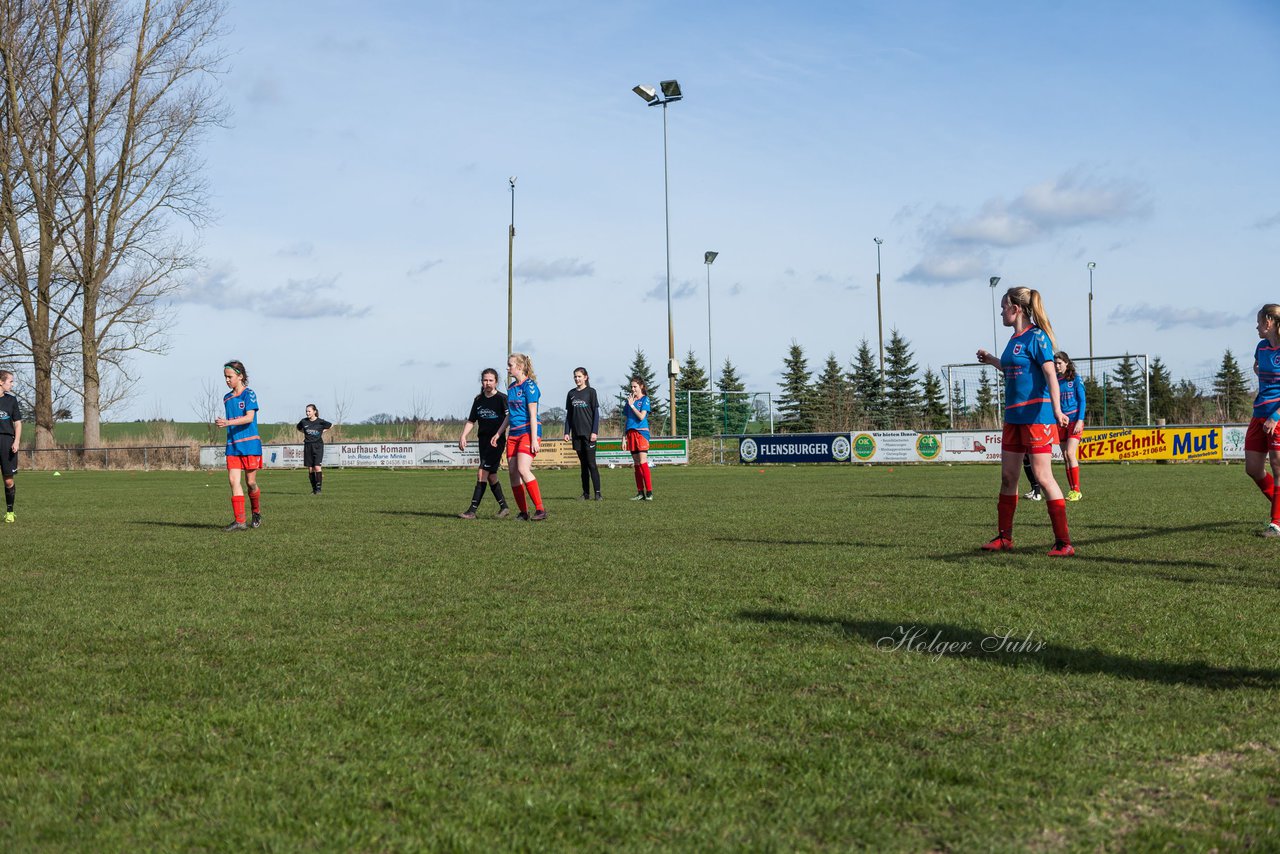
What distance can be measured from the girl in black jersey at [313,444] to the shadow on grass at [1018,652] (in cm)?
1786

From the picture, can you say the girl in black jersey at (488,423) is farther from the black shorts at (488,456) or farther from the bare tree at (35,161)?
the bare tree at (35,161)

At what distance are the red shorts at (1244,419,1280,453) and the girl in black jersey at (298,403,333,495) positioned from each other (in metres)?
16.8

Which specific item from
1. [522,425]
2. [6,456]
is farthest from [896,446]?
[6,456]

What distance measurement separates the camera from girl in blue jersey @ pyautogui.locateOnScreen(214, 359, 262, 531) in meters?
13.0

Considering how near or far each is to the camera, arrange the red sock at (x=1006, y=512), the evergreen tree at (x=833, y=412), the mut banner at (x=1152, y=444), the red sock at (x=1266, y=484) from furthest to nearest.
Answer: the evergreen tree at (x=833, y=412), the mut banner at (x=1152, y=444), the red sock at (x=1266, y=484), the red sock at (x=1006, y=512)

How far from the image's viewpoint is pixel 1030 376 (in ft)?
28.9

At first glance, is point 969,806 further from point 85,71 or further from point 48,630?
point 85,71

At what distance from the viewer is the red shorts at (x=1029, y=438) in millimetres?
8773

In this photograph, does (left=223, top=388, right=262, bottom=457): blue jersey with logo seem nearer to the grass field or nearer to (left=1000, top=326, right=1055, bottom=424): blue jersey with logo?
the grass field

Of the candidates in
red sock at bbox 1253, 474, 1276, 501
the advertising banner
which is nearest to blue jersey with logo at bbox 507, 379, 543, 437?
red sock at bbox 1253, 474, 1276, 501

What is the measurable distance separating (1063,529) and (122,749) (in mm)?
7134

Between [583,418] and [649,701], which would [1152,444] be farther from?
[649,701]

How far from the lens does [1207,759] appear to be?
349 centimetres

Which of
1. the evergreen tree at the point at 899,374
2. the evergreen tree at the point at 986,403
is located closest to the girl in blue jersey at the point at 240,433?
the evergreen tree at the point at 986,403
